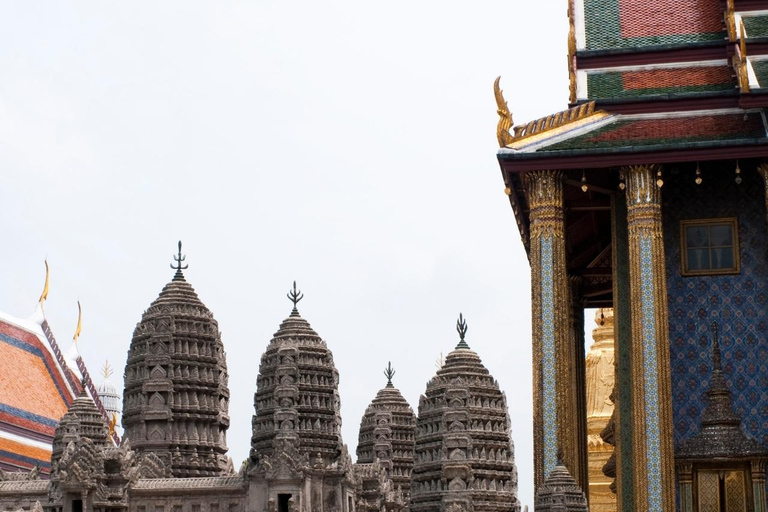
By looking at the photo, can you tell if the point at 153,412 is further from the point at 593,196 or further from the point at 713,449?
the point at 713,449

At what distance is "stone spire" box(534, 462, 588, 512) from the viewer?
1101 inches

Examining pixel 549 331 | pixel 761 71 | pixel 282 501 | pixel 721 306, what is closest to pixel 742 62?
pixel 761 71

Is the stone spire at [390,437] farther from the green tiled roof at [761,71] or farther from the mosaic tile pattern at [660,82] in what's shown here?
the green tiled roof at [761,71]

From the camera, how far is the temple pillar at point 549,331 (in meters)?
31.1

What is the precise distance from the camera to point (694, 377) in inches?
1257

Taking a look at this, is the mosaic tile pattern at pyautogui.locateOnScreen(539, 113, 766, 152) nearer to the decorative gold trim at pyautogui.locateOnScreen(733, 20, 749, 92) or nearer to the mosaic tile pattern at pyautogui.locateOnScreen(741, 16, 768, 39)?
the decorative gold trim at pyautogui.locateOnScreen(733, 20, 749, 92)

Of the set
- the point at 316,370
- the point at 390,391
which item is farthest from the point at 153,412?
the point at 390,391

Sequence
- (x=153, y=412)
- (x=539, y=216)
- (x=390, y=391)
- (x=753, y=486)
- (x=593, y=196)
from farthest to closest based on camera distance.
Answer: (x=390, y=391) < (x=153, y=412) < (x=593, y=196) < (x=539, y=216) < (x=753, y=486)

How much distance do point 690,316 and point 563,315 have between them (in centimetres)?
242

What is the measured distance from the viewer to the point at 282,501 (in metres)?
35.5

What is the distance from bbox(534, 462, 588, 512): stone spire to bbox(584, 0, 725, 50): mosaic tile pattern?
1074cm

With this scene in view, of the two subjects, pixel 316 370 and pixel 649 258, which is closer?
pixel 649 258

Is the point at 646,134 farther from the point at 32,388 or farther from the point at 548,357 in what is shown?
the point at 32,388

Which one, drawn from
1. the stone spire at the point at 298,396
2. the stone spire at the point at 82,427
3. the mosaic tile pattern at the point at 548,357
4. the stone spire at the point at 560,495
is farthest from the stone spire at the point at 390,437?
the stone spire at the point at 560,495
